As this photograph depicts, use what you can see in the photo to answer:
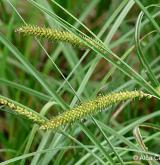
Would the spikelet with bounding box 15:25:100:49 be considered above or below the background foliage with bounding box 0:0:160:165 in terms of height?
above

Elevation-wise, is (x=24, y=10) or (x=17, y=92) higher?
(x=24, y=10)

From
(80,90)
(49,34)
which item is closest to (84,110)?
(49,34)

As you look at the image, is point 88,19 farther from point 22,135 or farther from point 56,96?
point 56,96

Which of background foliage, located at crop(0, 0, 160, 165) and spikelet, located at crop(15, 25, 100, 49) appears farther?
background foliage, located at crop(0, 0, 160, 165)

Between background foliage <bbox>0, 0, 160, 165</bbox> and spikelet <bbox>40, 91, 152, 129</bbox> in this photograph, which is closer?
spikelet <bbox>40, 91, 152, 129</bbox>

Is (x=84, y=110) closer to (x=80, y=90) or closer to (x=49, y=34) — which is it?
(x=49, y=34)

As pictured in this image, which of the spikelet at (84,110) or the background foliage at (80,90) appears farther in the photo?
the background foliage at (80,90)

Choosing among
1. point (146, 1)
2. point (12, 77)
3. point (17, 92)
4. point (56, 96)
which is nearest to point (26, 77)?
point (12, 77)

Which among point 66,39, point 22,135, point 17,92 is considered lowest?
point 22,135
